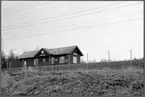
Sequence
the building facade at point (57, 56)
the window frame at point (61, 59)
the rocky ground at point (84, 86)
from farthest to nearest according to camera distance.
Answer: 1. the window frame at point (61, 59)
2. the building facade at point (57, 56)
3. the rocky ground at point (84, 86)

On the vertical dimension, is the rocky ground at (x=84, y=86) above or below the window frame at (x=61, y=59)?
below

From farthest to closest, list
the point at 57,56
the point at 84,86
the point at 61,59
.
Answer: the point at 57,56
the point at 61,59
the point at 84,86

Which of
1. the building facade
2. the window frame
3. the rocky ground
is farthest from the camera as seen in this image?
the window frame

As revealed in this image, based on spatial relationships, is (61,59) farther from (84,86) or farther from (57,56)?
(84,86)

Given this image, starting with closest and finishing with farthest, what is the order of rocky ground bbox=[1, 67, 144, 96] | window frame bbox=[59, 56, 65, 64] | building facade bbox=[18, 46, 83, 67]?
1. rocky ground bbox=[1, 67, 144, 96]
2. building facade bbox=[18, 46, 83, 67]
3. window frame bbox=[59, 56, 65, 64]

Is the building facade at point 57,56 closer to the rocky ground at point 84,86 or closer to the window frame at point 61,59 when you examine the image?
the window frame at point 61,59

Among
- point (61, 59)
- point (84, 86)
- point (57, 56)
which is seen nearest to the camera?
point (84, 86)

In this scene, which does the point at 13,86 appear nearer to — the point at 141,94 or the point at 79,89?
the point at 79,89

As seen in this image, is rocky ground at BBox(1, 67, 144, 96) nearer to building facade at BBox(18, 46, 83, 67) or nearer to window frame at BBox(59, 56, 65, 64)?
building facade at BBox(18, 46, 83, 67)

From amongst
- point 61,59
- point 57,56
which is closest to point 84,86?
point 61,59

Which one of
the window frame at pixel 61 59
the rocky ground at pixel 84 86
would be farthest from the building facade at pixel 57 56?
the rocky ground at pixel 84 86

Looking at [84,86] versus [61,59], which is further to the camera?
[61,59]

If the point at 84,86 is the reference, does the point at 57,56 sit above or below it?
above

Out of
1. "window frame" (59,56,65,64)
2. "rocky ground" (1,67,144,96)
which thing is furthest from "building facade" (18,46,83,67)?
"rocky ground" (1,67,144,96)
